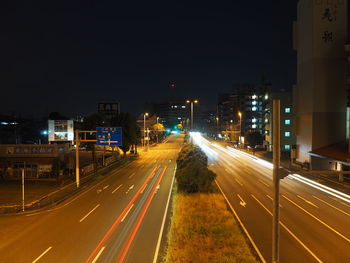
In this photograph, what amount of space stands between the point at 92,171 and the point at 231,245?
33418mm

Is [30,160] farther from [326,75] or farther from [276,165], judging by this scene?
[326,75]

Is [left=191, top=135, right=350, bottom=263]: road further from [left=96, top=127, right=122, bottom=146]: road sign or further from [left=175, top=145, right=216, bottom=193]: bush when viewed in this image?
[left=96, top=127, right=122, bottom=146]: road sign

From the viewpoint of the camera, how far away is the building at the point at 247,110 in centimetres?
10356

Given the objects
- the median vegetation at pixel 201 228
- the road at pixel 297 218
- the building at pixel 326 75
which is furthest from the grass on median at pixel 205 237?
the building at pixel 326 75

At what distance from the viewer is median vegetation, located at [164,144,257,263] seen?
12.6m

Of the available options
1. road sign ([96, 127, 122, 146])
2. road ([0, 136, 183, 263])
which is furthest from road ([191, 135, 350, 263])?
road sign ([96, 127, 122, 146])

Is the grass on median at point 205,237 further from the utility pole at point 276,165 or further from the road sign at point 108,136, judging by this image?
the road sign at point 108,136

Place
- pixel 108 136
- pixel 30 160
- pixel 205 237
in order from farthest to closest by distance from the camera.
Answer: pixel 30 160 → pixel 108 136 → pixel 205 237

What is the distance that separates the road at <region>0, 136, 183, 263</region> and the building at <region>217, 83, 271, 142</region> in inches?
2832

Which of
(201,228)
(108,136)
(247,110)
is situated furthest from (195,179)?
(247,110)

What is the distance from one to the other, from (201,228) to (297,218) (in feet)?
28.2

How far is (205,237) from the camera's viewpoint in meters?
14.6

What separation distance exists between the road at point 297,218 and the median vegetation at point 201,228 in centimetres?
151

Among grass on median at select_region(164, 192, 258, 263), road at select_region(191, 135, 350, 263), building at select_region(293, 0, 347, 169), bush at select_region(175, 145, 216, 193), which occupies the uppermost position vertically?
building at select_region(293, 0, 347, 169)
